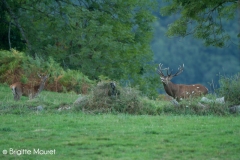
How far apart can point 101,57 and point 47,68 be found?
30.4 feet

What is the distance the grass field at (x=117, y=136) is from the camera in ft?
28.8

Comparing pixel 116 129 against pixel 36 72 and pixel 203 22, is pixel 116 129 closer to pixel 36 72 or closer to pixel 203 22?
pixel 36 72

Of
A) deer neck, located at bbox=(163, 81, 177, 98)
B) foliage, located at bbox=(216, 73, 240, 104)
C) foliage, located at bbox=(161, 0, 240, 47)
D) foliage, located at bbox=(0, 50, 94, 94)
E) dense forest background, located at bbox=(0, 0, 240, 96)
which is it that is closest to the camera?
foliage, located at bbox=(216, 73, 240, 104)

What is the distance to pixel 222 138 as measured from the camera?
32.6 ft

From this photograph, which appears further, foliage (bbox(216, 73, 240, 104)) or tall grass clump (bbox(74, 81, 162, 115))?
foliage (bbox(216, 73, 240, 104))

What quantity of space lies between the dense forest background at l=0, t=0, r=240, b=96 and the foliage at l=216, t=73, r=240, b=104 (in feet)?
1.33

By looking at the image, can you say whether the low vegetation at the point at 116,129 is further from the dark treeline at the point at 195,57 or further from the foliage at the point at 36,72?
the dark treeline at the point at 195,57

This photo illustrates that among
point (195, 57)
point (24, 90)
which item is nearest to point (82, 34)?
point (24, 90)

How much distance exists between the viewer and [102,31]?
105 feet

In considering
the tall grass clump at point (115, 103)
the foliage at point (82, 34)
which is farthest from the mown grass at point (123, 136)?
the foliage at point (82, 34)

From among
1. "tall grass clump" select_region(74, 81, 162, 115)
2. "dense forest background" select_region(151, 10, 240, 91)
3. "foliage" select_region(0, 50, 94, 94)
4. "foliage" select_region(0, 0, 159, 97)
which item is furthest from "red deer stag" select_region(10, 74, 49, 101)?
"dense forest background" select_region(151, 10, 240, 91)

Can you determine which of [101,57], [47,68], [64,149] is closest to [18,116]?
[64,149]

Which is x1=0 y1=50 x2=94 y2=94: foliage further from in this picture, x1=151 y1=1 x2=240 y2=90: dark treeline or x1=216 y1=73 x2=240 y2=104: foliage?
x1=151 y1=1 x2=240 y2=90: dark treeline

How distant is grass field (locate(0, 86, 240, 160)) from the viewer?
346 inches
